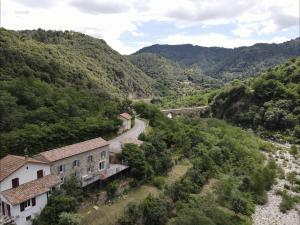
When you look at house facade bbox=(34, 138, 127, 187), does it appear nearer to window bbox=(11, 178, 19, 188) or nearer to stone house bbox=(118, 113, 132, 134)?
window bbox=(11, 178, 19, 188)

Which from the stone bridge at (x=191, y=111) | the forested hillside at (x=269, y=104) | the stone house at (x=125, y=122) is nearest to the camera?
the stone house at (x=125, y=122)

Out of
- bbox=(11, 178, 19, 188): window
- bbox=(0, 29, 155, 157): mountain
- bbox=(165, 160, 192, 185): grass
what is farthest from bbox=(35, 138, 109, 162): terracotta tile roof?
bbox=(165, 160, 192, 185): grass

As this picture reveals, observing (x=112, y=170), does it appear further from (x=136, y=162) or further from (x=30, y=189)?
(x=30, y=189)

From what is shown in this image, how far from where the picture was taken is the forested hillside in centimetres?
8175

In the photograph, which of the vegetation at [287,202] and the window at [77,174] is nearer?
the window at [77,174]

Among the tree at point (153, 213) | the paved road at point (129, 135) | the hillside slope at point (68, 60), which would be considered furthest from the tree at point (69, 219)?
the hillside slope at point (68, 60)

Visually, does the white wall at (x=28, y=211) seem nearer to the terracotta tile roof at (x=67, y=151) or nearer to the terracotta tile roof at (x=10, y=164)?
the terracotta tile roof at (x=10, y=164)

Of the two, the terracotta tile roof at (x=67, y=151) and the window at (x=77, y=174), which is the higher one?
the terracotta tile roof at (x=67, y=151)

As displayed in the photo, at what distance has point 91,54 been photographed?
135 meters

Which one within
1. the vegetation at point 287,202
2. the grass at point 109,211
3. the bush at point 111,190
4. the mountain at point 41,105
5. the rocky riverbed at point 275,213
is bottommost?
the rocky riverbed at point 275,213

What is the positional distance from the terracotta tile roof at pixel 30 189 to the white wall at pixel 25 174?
40 cm

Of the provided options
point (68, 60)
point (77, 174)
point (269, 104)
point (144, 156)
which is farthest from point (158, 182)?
point (68, 60)

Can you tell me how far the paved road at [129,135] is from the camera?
44659 mm

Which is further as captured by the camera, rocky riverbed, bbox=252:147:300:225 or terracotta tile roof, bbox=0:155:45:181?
rocky riverbed, bbox=252:147:300:225
